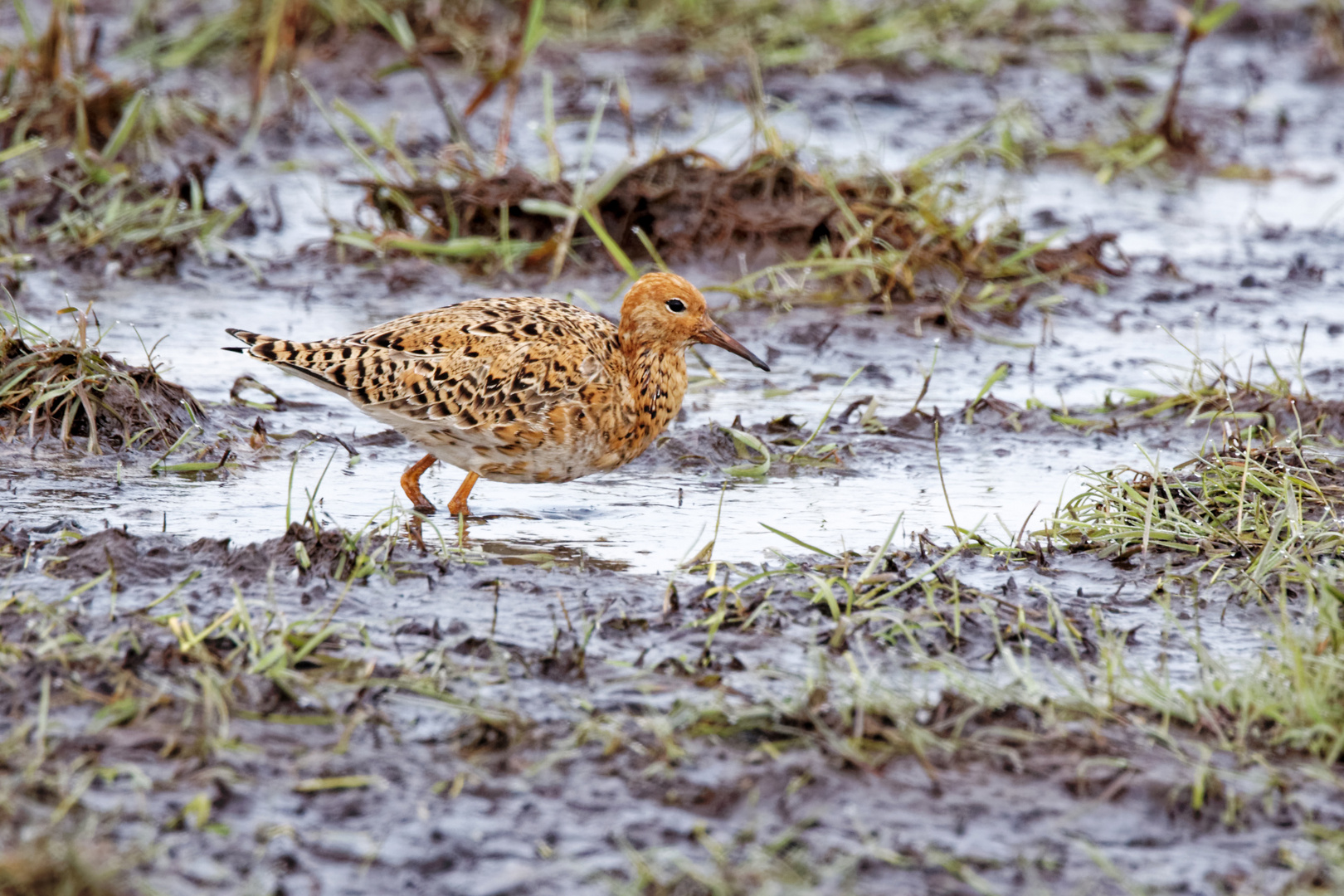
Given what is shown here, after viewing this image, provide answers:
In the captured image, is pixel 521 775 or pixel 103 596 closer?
pixel 521 775

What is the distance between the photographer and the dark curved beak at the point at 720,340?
6504 mm

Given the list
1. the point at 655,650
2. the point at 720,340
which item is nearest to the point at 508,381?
the point at 720,340

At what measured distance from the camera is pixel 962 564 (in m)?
5.54

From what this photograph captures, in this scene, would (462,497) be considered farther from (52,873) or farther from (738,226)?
(738,226)

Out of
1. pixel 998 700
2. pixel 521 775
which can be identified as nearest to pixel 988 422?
pixel 998 700

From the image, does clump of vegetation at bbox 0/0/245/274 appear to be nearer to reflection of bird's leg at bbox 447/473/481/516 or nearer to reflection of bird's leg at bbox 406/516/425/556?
reflection of bird's leg at bbox 447/473/481/516

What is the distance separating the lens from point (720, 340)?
6551 millimetres

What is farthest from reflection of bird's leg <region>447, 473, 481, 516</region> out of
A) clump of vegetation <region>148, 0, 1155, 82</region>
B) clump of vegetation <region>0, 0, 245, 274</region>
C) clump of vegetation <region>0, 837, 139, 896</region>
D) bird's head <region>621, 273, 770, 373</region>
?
clump of vegetation <region>148, 0, 1155, 82</region>

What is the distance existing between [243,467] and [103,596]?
166 centimetres

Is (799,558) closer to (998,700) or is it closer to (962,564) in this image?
(962,564)

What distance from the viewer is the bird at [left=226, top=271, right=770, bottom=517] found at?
594cm

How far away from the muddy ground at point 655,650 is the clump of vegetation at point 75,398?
11 cm

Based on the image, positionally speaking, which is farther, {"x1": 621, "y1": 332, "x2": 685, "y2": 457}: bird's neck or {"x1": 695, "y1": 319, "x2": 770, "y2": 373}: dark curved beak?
{"x1": 695, "y1": 319, "x2": 770, "y2": 373}: dark curved beak

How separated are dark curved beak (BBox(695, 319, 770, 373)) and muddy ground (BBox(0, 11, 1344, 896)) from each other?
460 mm
